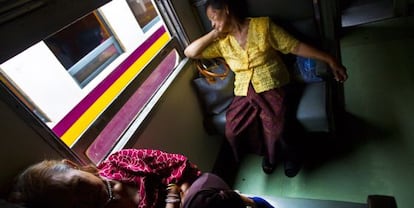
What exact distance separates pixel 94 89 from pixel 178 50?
0.70 metres

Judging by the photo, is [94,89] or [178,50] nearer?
[94,89]

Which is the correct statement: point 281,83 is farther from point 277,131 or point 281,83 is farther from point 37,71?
point 37,71

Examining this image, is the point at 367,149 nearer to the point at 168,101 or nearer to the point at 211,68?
the point at 211,68

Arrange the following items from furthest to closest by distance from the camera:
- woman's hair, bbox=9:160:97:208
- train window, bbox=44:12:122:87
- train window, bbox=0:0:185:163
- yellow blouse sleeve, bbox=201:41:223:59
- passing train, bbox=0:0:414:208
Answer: yellow blouse sleeve, bbox=201:41:223:59 → train window, bbox=44:12:122:87 → train window, bbox=0:0:185:163 → passing train, bbox=0:0:414:208 → woman's hair, bbox=9:160:97:208

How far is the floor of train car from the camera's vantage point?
156 cm

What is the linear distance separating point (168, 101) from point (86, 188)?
867mm

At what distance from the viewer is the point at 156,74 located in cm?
168

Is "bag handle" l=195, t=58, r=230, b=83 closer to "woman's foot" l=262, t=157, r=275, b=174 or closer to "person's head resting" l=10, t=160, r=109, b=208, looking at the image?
"woman's foot" l=262, t=157, r=275, b=174

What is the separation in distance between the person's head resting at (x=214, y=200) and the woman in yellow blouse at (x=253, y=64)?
837 mm

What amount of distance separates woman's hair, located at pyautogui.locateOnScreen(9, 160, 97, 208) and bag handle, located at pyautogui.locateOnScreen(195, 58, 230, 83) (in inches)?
46.1

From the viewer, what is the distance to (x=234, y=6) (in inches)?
60.1

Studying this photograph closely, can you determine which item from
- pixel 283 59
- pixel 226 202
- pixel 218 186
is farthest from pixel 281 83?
pixel 226 202

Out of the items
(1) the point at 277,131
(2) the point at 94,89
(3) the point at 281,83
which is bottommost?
(1) the point at 277,131

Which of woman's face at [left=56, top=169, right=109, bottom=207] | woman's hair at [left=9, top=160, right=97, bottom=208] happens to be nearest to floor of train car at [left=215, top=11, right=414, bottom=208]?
woman's face at [left=56, top=169, right=109, bottom=207]
